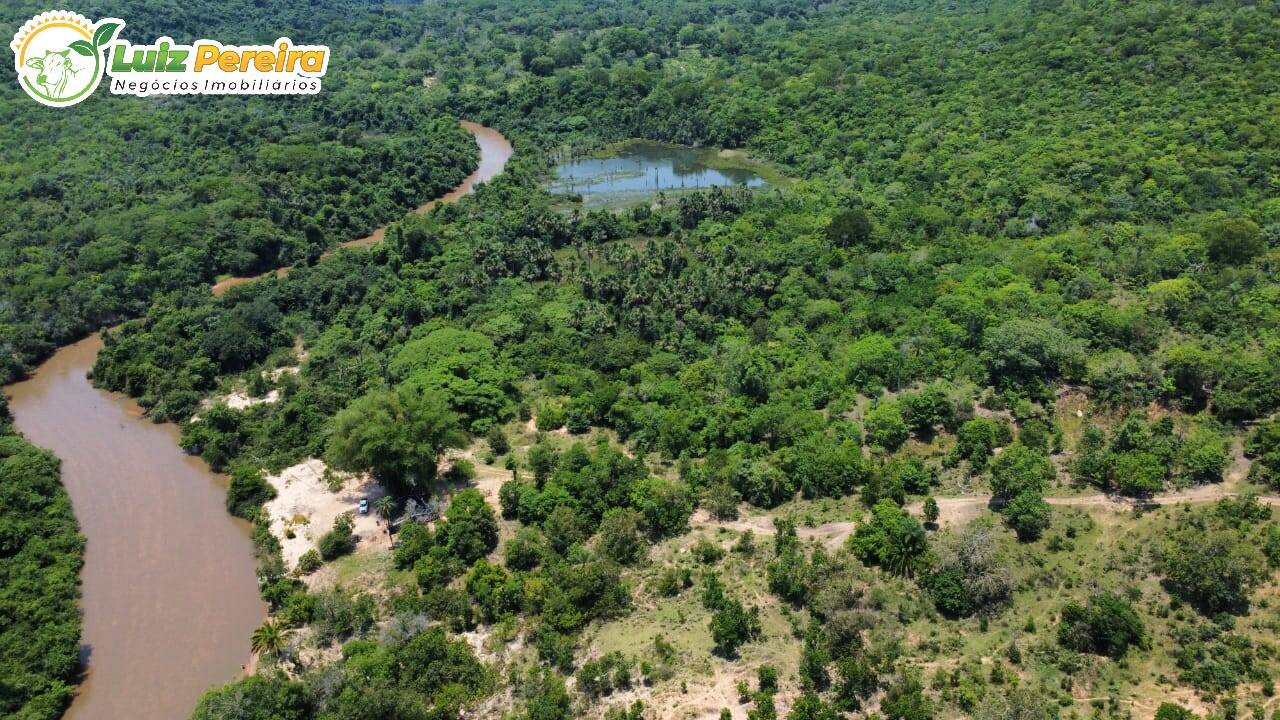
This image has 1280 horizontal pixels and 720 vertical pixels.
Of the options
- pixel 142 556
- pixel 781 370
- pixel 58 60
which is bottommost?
pixel 142 556

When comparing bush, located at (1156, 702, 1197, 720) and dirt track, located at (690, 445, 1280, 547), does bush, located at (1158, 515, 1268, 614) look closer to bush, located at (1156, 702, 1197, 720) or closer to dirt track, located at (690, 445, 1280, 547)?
dirt track, located at (690, 445, 1280, 547)

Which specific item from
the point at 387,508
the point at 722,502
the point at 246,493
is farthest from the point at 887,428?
the point at 246,493

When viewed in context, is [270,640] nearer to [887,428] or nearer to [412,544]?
[412,544]

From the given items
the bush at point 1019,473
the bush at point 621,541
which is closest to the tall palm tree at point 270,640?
the bush at point 621,541

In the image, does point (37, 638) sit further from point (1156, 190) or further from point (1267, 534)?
point (1156, 190)

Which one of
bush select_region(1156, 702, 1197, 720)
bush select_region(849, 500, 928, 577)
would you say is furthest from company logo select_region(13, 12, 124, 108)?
bush select_region(1156, 702, 1197, 720)

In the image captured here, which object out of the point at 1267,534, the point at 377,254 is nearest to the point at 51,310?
the point at 377,254
